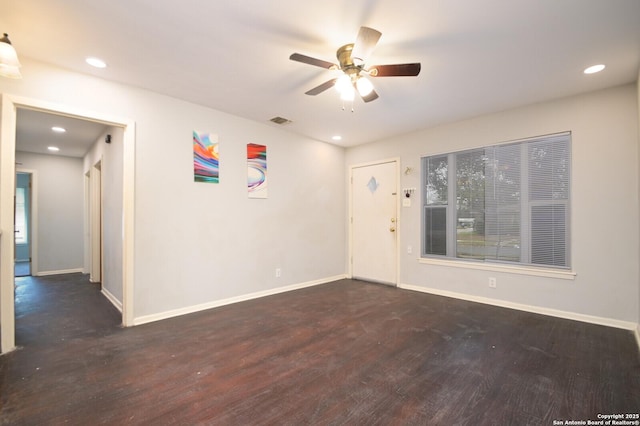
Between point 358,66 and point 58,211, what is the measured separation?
7.00m

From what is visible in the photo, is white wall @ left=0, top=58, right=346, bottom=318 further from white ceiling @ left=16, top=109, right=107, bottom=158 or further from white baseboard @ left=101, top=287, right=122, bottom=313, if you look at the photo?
white ceiling @ left=16, top=109, right=107, bottom=158

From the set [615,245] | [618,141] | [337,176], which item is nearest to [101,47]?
[337,176]

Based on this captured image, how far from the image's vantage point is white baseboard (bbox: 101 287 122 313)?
362 centimetres

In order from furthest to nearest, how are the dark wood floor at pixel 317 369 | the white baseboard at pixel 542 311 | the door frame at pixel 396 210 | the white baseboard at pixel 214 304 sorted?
the door frame at pixel 396 210, the white baseboard at pixel 214 304, the white baseboard at pixel 542 311, the dark wood floor at pixel 317 369

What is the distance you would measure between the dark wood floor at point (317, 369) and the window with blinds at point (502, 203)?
847 millimetres

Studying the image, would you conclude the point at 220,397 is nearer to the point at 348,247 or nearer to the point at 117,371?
the point at 117,371

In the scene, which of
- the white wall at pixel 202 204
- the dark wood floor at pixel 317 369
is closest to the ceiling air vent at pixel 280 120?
the white wall at pixel 202 204

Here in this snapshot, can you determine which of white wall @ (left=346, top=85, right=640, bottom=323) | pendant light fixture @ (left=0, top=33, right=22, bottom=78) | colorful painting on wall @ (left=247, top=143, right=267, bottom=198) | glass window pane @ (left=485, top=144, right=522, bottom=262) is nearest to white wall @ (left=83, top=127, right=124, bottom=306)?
pendant light fixture @ (left=0, top=33, right=22, bottom=78)

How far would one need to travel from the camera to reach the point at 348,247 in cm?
555

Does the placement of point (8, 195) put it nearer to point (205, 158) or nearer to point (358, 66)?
point (205, 158)

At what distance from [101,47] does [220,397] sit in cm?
288

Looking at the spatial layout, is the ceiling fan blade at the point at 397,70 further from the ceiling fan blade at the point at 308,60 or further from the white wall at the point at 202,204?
the white wall at the point at 202,204

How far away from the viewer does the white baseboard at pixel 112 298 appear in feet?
11.9

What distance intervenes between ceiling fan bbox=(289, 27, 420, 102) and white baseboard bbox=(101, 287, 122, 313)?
139 inches
